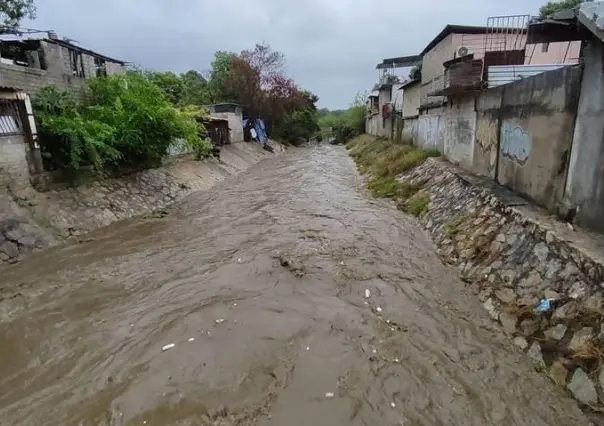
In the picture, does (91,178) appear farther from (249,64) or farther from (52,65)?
(249,64)

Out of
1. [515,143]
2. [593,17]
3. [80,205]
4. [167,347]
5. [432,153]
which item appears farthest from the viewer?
[432,153]

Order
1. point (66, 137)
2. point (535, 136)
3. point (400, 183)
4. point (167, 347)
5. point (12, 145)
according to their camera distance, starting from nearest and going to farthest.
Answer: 1. point (167, 347)
2. point (535, 136)
3. point (12, 145)
4. point (66, 137)
5. point (400, 183)

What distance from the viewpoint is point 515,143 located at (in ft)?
Answer: 28.4

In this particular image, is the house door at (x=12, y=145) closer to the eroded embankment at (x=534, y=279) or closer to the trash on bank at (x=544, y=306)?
the eroded embankment at (x=534, y=279)

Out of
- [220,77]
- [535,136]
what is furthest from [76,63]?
[220,77]

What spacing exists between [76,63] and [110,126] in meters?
3.77

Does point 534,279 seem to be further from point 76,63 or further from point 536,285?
point 76,63

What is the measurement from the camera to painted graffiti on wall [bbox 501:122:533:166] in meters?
8.04

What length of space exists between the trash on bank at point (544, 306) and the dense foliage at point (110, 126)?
11.2 metres

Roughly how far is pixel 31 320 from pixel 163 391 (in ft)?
10.6

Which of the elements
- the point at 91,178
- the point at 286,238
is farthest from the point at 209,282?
the point at 91,178

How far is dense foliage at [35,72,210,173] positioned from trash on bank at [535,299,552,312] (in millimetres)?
11197

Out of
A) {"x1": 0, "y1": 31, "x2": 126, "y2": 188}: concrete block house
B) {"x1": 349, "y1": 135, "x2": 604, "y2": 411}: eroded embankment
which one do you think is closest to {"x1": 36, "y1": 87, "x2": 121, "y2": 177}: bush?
{"x1": 0, "y1": 31, "x2": 126, "y2": 188}: concrete block house

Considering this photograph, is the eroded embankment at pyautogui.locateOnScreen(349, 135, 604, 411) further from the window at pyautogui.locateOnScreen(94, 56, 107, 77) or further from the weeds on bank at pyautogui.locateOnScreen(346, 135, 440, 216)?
the window at pyautogui.locateOnScreen(94, 56, 107, 77)
